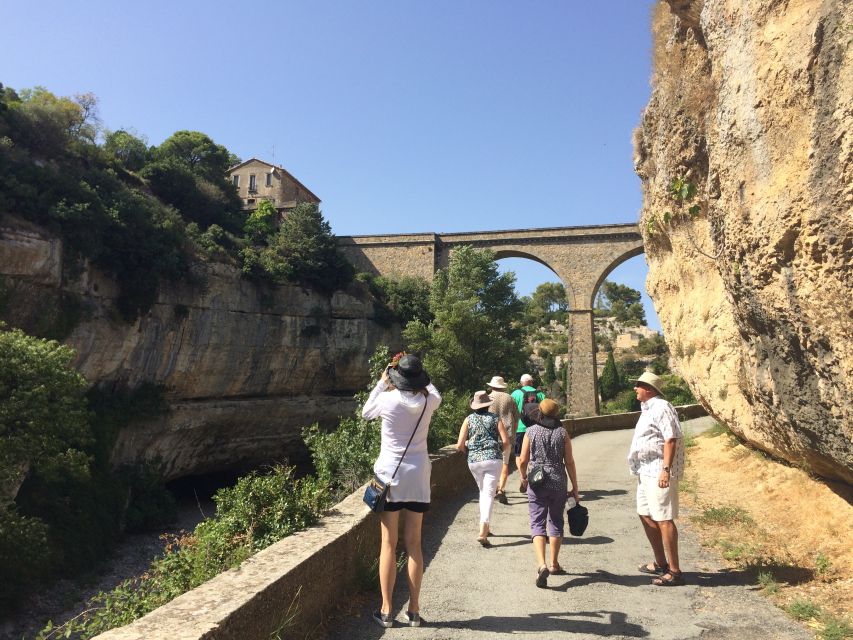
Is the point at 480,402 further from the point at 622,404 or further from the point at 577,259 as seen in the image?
the point at 622,404

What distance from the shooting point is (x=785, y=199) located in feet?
13.8

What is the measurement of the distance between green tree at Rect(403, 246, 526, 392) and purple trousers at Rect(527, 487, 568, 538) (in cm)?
1524

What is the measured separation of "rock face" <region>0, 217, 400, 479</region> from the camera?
66.3ft

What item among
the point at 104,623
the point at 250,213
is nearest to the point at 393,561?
the point at 104,623

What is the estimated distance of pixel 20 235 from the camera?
19453 mm

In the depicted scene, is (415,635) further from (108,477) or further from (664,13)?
(108,477)

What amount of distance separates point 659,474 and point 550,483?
0.86 meters

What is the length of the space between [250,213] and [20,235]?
18976 mm

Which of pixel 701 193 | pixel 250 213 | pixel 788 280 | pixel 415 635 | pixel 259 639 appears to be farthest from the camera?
pixel 250 213

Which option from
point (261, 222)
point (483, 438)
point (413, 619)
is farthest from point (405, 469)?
point (261, 222)

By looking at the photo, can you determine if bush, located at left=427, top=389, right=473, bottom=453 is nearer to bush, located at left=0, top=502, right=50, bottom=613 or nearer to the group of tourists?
the group of tourists

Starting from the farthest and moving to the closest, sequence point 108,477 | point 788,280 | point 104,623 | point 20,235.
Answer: point 108,477 < point 20,235 < point 104,623 < point 788,280

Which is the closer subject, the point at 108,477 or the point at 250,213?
the point at 108,477

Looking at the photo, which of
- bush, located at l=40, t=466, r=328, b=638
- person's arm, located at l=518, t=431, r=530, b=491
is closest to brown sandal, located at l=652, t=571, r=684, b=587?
person's arm, located at l=518, t=431, r=530, b=491
